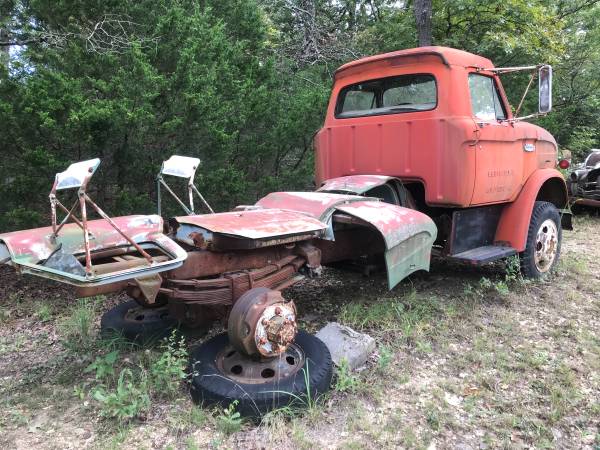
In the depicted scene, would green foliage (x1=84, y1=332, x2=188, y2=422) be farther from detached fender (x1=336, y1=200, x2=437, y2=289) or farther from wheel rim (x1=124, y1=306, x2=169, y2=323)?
detached fender (x1=336, y1=200, x2=437, y2=289)

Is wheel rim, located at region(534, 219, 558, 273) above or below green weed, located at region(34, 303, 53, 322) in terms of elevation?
above

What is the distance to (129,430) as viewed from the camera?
2783 millimetres

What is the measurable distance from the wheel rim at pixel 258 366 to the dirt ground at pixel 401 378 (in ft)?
0.81

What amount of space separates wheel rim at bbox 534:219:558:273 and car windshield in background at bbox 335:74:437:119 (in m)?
1.96

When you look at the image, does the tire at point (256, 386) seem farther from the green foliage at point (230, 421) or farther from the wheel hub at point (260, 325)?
the wheel hub at point (260, 325)

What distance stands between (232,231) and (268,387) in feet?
3.08

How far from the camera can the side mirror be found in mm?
4496

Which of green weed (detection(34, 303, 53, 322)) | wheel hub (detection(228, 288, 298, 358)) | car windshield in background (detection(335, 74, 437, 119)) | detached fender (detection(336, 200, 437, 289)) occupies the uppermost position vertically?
car windshield in background (detection(335, 74, 437, 119))

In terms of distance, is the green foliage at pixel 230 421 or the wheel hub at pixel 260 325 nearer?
the green foliage at pixel 230 421

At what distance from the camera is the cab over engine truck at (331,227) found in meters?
2.89

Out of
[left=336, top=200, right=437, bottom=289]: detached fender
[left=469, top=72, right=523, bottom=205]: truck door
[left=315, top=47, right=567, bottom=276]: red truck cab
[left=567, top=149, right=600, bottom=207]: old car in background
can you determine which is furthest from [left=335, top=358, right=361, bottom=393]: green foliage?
[left=567, top=149, right=600, bottom=207]: old car in background

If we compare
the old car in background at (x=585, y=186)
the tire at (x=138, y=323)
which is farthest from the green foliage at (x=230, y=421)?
the old car in background at (x=585, y=186)

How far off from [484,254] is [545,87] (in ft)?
5.29

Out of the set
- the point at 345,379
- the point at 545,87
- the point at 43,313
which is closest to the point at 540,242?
the point at 545,87
